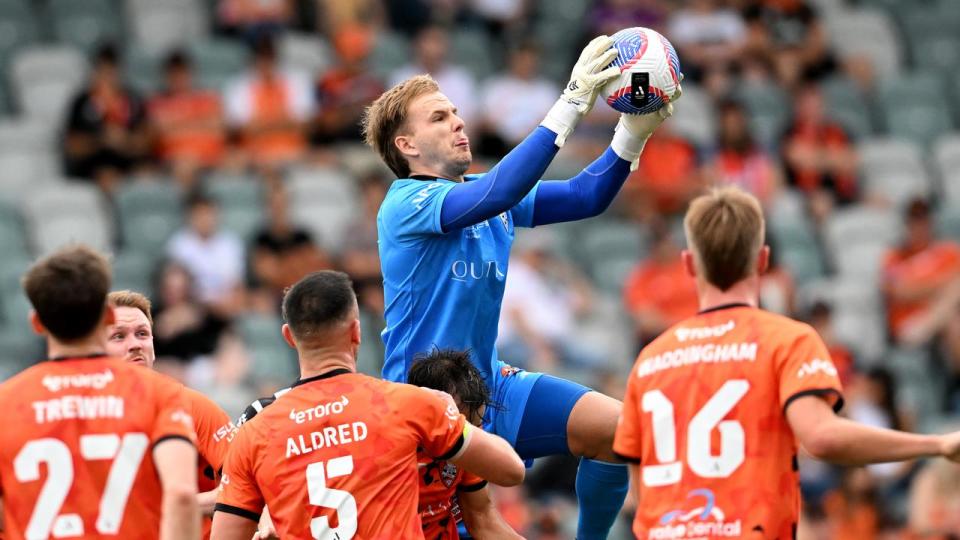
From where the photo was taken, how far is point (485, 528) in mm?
7730

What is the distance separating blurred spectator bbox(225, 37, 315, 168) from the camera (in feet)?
55.3

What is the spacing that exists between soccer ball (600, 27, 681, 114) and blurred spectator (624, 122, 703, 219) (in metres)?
9.27

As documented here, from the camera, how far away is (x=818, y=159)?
18.2m

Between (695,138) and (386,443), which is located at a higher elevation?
(695,138)

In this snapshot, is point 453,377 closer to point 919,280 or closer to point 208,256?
point 208,256

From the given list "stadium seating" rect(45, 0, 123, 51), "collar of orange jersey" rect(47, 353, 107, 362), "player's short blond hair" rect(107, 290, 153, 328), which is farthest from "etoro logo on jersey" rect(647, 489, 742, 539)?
"stadium seating" rect(45, 0, 123, 51)

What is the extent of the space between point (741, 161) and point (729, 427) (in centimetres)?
1148

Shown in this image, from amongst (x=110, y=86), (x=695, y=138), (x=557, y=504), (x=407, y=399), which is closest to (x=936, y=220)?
(x=695, y=138)

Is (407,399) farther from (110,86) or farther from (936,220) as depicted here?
(936,220)

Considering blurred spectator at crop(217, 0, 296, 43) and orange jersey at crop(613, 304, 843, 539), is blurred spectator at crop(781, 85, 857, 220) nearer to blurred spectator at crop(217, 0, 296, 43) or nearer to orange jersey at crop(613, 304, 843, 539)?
blurred spectator at crop(217, 0, 296, 43)

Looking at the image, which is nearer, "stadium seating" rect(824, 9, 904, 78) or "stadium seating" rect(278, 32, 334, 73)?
"stadium seating" rect(278, 32, 334, 73)

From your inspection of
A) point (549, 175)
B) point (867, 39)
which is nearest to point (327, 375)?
point (549, 175)

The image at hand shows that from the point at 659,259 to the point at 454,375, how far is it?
28.5ft

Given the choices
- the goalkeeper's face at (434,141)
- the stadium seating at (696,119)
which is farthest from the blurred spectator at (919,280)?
the goalkeeper's face at (434,141)
